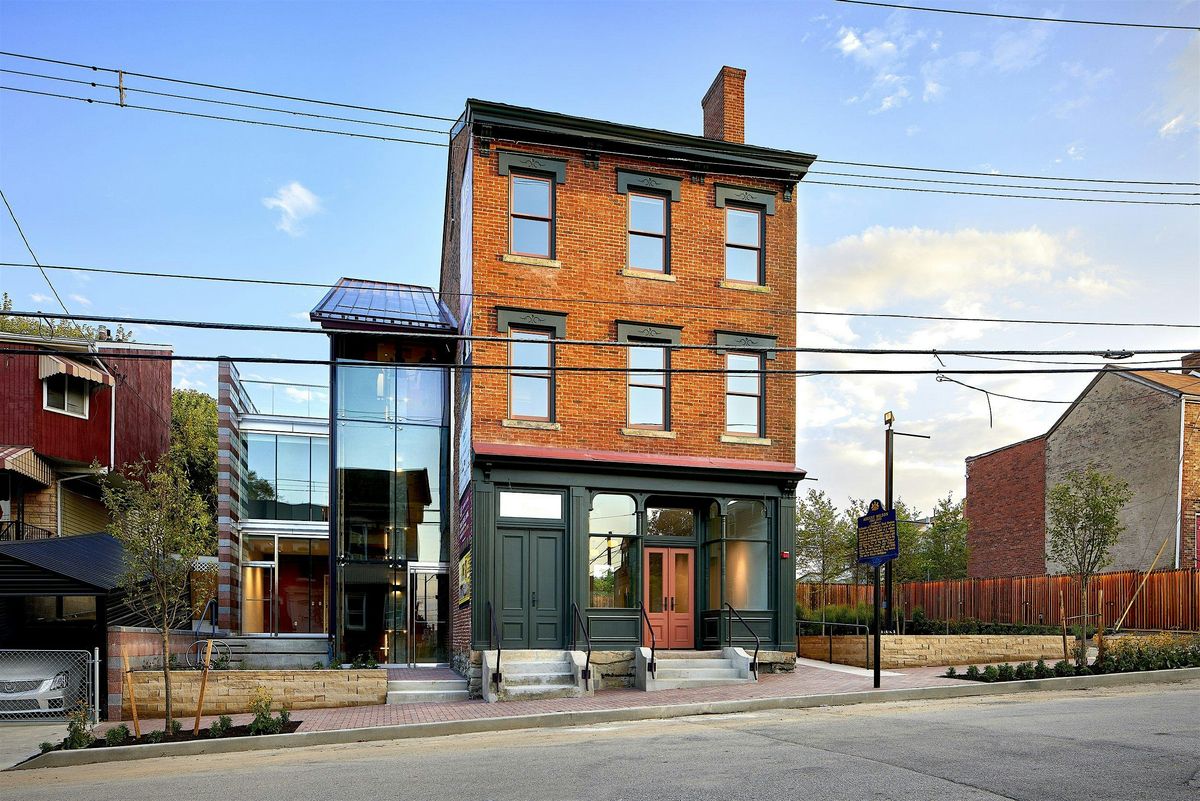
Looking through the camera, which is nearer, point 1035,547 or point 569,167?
point 569,167

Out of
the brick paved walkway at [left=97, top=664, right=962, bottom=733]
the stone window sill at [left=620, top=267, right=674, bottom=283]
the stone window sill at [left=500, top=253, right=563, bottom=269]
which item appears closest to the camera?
the brick paved walkway at [left=97, top=664, right=962, bottom=733]

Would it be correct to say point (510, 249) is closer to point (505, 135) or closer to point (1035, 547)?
point (505, 135)

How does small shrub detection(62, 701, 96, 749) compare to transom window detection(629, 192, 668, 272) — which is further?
transom window detection(629, 192, 668, 272)

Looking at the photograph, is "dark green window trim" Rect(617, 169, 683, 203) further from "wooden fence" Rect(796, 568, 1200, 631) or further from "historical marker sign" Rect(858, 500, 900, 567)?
"wooden fence" Rect(796, 568, 1200, 631)

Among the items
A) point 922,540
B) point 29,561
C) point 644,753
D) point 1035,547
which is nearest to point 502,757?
point 644,753

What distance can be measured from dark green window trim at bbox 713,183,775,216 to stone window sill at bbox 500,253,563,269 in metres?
4.17

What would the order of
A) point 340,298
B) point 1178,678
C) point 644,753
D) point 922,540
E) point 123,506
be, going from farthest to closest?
point 922,540, point 340,298, point 1178,678, point 123,506, point 644,753

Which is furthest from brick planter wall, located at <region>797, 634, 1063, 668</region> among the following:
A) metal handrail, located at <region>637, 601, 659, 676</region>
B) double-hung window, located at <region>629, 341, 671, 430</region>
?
double-hung window, located at <region>629, 341, 671, 430</region>

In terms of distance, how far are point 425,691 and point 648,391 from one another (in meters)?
7.81

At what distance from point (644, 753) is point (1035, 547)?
3196 centimetres

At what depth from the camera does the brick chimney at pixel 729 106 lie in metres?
23.3

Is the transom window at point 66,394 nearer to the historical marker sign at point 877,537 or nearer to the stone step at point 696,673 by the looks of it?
the stone step at point 696,673

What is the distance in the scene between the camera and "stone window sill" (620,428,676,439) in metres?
21.0

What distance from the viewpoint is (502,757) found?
37.5ft
